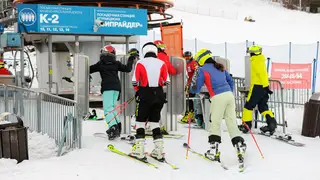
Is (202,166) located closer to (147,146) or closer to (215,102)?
(215,102)

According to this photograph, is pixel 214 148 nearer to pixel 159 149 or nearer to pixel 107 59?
pixel 159 149

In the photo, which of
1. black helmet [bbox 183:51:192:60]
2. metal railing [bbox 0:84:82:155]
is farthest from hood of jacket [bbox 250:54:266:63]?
metal railing [bbox 0:84:82:155]

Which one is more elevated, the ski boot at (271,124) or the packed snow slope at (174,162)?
the ski boot at (271,124)

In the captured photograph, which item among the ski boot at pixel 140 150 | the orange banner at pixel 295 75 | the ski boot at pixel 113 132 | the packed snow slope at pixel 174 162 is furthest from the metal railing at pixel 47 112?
the orange banner at pixel 295 75

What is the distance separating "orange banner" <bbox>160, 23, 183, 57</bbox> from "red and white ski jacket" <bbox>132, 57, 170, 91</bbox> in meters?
7.51

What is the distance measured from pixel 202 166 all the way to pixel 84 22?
32.7ft

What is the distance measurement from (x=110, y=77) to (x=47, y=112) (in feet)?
4.65

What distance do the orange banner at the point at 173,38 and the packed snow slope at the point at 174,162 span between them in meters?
6.44

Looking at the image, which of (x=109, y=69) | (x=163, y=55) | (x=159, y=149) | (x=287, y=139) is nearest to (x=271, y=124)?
(x=287, y=139)

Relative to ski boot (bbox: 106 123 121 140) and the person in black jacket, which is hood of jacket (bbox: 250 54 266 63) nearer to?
the person in black jacket

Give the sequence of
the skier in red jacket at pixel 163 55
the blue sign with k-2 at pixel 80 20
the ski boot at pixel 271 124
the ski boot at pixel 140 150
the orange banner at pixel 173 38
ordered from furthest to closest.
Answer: the blue sign with k-2 at pixel 80 20
the orange banner at pixel 173 38
the ski boot at pixel 271 124
the skier in red jacket at pixel 163 55
the ski boot at pixel 140 150

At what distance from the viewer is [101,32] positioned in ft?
53.1

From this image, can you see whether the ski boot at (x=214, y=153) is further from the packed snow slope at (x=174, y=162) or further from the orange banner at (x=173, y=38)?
the orange banner at (x=173, y=38)

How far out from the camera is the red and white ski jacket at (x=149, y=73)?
743cm
